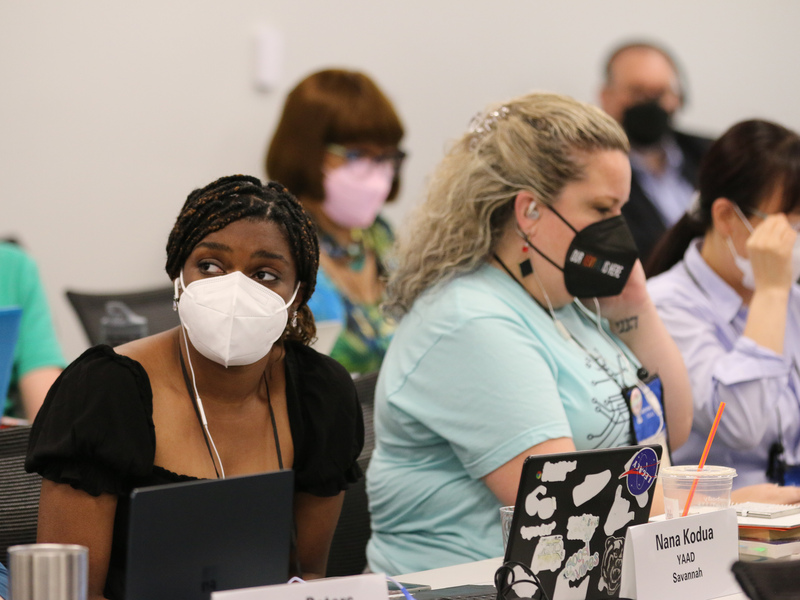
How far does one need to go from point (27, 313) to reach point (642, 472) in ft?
6.15

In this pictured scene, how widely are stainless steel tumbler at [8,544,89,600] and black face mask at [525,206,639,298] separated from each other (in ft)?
3.96

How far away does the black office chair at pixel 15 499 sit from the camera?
1.44m

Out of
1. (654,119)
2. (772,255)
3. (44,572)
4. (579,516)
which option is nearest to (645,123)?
(654,119)

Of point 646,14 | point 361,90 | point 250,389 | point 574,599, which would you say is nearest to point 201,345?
point 250,389

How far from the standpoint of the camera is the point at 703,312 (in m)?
2.42

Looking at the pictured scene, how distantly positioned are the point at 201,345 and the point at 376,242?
220cm

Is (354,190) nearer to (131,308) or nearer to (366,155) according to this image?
(366,155)

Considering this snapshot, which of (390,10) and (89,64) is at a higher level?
(390,10)

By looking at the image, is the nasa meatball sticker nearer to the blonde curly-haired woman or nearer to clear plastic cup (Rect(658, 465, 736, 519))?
clear plastic cup (Rect(658, 465, 736, 519))

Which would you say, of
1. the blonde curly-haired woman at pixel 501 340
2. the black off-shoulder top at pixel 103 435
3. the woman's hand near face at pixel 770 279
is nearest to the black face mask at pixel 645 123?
the woman's hand near face at pixel 770 279

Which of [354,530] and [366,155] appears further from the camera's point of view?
[366,155]

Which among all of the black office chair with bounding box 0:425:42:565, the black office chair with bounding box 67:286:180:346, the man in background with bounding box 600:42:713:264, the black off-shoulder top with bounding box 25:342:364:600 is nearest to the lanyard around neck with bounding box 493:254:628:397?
the black off-shoulder top with bounding box 25:342:364:600

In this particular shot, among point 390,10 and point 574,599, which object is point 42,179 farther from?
point 574,599

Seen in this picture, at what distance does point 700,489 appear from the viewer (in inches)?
55.0
